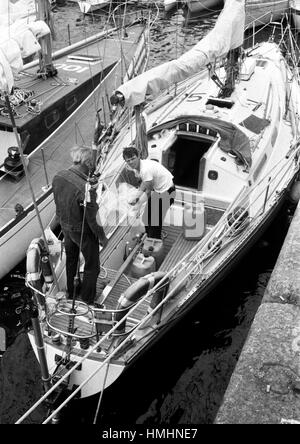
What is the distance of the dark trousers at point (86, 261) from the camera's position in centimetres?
609

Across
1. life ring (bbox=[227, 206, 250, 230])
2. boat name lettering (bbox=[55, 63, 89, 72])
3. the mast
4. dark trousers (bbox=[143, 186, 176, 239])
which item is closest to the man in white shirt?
dark trousers (bbox=[143, 186, 176, 239])

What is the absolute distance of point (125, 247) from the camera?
8.06 m

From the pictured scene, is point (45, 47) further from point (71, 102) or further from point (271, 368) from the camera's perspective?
point (271, 368)

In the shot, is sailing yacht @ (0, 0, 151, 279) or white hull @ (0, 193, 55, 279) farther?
sailing yacht @ (0, 0, 151, 279)

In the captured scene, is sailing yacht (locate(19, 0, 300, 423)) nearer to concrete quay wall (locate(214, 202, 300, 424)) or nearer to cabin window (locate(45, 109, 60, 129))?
concrete quay wall (locate(214, 202, 300, 424))

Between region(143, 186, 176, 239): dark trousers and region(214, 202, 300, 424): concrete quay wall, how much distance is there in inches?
78.1

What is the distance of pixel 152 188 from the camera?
7.11 m

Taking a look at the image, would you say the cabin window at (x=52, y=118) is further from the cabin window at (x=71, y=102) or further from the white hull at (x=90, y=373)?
the white hull at (x=90, y=373)

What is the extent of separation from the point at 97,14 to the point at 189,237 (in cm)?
1833

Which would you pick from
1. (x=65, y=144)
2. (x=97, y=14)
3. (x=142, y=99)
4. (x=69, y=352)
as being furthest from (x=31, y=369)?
(x=97, y=14)

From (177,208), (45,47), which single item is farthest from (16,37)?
(177,208)

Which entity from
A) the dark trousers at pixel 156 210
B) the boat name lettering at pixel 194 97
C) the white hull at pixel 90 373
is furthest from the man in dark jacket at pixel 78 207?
the boat name lettering at pixel 194 97

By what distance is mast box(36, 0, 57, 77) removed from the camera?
1166 cm

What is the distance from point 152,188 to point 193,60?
2.77 meters
